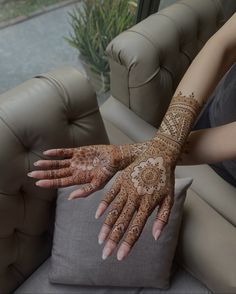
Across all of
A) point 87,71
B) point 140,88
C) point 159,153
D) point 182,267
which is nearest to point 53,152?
point 159,153

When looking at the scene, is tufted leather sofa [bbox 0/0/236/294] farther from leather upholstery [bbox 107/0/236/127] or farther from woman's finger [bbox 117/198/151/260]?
woman's finger [bbox 117/198/151/260]

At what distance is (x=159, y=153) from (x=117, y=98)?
0.51 m

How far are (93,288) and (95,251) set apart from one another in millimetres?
128

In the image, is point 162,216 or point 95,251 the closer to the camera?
point 162,216

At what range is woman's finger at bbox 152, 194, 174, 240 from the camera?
67 cm

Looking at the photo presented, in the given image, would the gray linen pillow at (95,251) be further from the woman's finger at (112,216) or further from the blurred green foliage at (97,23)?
the blurred green foliage at (97,23)

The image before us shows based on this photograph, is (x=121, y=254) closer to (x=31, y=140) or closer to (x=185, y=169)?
(x=31, y=140)

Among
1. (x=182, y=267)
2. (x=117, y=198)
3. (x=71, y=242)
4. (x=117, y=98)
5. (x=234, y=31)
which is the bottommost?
(x=182, y=267)

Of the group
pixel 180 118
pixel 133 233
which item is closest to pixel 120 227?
pixel 133 233

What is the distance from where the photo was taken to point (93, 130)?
95 cm

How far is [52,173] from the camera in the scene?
0.72 m

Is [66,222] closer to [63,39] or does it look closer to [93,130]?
[93,130]

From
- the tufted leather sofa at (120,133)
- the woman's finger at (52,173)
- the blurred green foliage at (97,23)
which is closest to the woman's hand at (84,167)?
the woman's finger at (52,173)

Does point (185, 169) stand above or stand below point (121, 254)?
below
